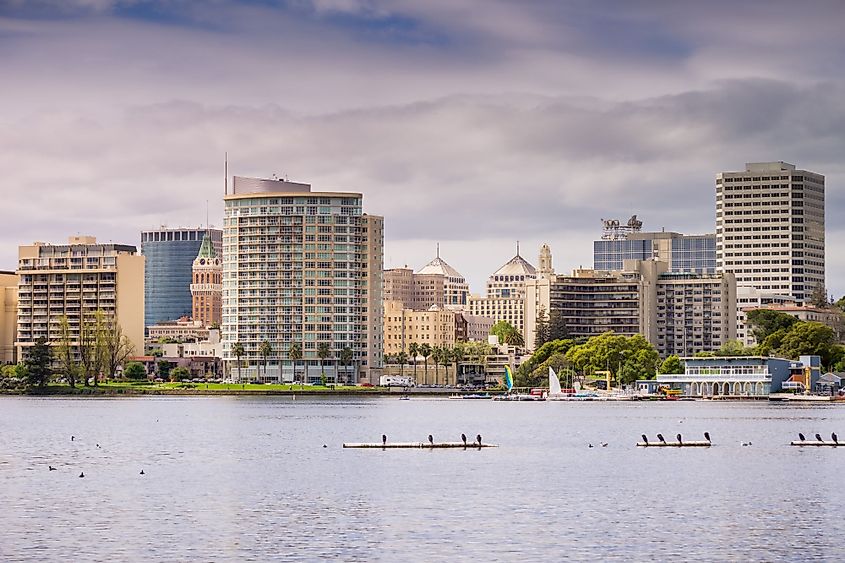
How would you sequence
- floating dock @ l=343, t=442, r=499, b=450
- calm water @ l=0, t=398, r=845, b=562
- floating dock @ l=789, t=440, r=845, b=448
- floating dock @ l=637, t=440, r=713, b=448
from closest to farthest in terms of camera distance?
calm water @ l=0, t=398, r=845, b=562 < floating dock @ l=343, t=442, r=499, b=450 < floating dock @ l=637, t=440, r=713, b=448 < floating dock @ l=789, t=440, r=845, b=448

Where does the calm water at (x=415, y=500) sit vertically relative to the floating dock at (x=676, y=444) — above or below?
below

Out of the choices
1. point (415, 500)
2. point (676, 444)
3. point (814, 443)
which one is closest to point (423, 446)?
point (676, 444)

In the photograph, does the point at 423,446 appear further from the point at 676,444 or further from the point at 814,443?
the point at 814,443

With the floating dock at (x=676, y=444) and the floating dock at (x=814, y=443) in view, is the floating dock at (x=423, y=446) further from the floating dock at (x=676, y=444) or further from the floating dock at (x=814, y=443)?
the floating dock at (x=814, y=443)

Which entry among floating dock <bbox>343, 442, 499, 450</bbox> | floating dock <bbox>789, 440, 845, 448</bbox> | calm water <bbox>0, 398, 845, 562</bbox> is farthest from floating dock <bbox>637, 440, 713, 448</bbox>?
floating dock <bbox>343, 442, 499, 450</bbox>

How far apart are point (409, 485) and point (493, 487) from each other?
4.71m

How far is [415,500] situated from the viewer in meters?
84.0

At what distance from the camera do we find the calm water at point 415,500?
67.6 m

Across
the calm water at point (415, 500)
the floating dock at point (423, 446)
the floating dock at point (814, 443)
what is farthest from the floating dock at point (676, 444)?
the floating dock at point (423, 446)

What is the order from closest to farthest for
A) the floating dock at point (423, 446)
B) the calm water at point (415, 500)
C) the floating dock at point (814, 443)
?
1. the calm water at point (415, 500)
2. the floating dock at point (423, 446)
3. the floating dock at point (814, 443)

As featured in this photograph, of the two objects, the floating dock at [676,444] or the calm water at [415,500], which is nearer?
the calm water at [415,500]

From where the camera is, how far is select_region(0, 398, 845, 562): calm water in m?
67.6

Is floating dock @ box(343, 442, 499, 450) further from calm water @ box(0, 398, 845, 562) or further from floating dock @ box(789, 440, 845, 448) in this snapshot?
floating dock @ box(789, 440, 845, 448)

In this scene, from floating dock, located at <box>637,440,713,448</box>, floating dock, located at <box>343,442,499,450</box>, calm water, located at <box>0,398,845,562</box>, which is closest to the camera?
calm water, located at <box>0,398,845,562</box>
